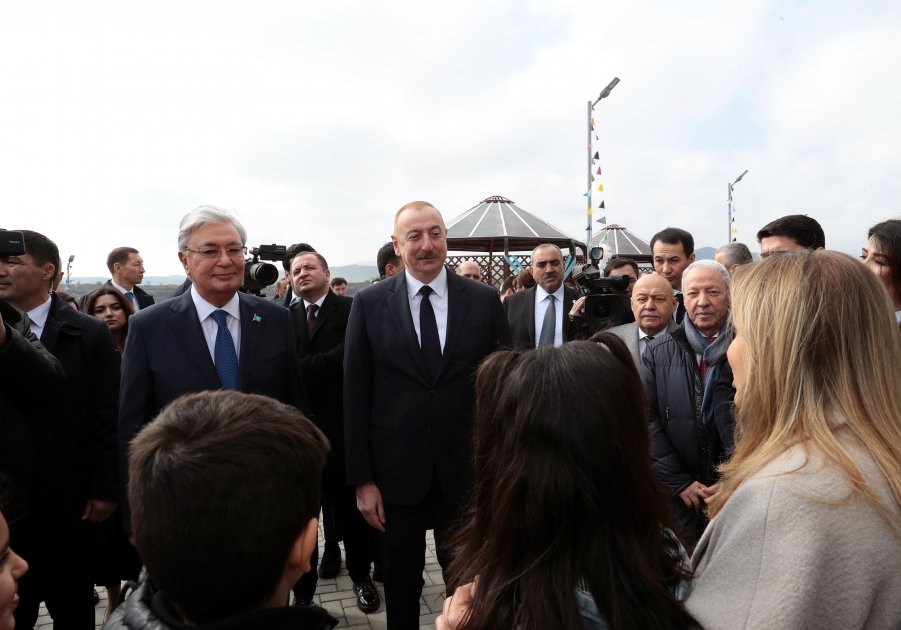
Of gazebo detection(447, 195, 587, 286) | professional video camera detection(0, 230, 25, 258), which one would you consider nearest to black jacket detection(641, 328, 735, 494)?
professional video camera detection(0, 230, 25, 258)

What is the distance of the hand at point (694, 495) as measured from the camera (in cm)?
A: 294

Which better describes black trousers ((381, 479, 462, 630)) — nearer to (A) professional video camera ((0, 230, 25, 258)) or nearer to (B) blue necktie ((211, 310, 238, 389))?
(B) blue necktie ((211, 310, 238, 389))

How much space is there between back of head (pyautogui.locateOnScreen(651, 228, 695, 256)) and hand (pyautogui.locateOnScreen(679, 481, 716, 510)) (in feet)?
7.65

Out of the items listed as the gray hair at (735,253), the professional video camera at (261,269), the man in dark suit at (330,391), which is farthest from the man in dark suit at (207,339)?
the gray hair at (735,253)

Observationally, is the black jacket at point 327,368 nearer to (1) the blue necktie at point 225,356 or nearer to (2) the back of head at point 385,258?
(1) the blue necktie at point 225,356

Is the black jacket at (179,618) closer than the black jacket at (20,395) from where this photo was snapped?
Yes

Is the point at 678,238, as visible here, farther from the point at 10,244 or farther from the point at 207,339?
the point at 10,244

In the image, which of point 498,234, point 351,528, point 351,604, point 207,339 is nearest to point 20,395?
point 207,339

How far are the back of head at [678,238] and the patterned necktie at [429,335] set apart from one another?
2.67m

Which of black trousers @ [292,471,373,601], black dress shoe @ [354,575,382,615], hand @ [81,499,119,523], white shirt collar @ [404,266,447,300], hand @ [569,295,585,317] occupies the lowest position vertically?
black dress shoe @ [354,575,382,615]

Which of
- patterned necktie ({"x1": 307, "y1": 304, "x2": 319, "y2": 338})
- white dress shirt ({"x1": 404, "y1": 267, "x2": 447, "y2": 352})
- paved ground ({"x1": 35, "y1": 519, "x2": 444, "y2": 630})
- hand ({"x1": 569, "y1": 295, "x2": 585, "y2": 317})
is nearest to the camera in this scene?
white dress shirt ({"x1": 404, "y1": 267, "x2": 447, "y2": 352})

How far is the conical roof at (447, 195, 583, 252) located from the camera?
13.7 metres

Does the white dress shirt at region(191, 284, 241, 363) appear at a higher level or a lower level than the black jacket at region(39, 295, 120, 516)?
higher

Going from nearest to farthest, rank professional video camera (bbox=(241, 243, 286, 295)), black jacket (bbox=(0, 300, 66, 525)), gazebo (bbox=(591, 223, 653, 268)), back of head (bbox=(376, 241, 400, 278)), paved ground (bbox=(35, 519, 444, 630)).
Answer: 1. black jacket (bbox=(0, 300, 66, 525))
2. paved ground (bbox=(35, 519, 444, 630))
3. professional video camera (bbox=(241, 243, 286, 295))
4. back of head (bbox=(376, 241, 400, 278))
5. gazebo (bbox=(591, 223, 653, 268))
